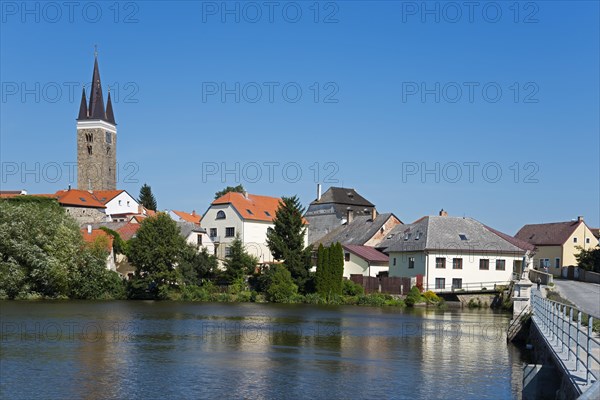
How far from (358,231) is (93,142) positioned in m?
84.3

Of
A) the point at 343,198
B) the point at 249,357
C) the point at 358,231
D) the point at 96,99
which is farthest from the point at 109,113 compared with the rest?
the point at 249,357

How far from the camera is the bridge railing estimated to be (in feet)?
46.2

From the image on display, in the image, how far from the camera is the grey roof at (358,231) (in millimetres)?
83625

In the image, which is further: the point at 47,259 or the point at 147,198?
the point at 147,198

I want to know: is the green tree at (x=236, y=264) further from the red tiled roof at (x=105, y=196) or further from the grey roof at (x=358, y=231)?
the red tiled roof at (x=105, y=196)

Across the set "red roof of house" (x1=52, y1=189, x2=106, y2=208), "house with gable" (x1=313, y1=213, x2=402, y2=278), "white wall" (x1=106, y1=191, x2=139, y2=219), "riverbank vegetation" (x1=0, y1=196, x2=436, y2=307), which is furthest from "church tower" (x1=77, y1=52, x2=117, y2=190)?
"riverbank vegetation" (x1=0, y1=196, x2=436, y2=307)

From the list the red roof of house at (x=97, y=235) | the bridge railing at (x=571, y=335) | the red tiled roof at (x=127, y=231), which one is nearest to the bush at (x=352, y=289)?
the red roof of house at (x=97, y=235)

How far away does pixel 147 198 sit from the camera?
152875mm

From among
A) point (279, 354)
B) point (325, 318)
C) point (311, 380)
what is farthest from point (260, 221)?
point (311, 380)

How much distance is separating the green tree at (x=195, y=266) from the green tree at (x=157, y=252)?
918mm

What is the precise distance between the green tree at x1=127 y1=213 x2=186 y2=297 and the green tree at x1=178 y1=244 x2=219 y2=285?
0.92m

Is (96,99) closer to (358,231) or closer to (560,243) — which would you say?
(358,231)

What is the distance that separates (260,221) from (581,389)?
251ft

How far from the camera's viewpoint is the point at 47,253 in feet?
207
